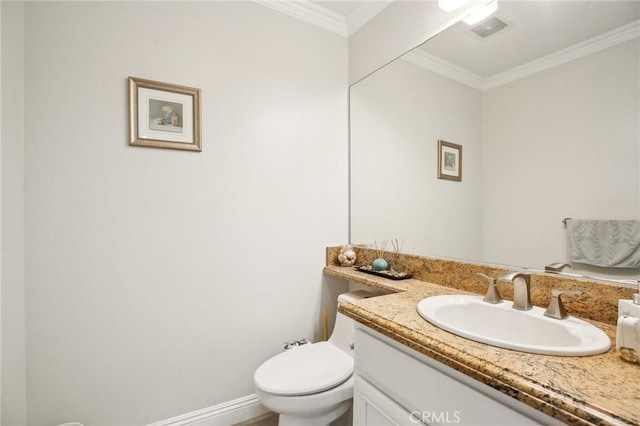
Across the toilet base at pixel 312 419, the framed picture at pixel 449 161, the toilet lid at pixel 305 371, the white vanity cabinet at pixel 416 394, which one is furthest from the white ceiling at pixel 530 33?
the toilet base at pixel 312 419

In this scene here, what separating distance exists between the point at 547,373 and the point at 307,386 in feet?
2.91

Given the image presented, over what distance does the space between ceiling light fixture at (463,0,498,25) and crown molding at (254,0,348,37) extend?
2.97 feet

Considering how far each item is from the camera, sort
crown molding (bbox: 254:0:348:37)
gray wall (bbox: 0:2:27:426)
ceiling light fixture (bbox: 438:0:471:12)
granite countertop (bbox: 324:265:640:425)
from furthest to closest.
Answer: crown molding (bbox: 254:0:348:37), ceiling light fixture (bbox: 438:0:471:12), gray wall (bbox: 0:2:27:426), granite countertop (bbox: 324:265:640:425)

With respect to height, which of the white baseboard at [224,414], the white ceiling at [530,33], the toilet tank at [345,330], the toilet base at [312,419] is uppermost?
the white ceiling at [530,33]

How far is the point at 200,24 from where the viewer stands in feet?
4.94

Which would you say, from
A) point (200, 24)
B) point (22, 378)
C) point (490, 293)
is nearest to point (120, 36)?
point (200, 24)

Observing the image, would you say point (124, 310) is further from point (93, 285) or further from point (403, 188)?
point (403, 188)

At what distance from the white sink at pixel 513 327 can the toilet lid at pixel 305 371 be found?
1.86ft

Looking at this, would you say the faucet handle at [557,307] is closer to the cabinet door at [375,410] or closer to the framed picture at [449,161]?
the cabinet door at [375,410]

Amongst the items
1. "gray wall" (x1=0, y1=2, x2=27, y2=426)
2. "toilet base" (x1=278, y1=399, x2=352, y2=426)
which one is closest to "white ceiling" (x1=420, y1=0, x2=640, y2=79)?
"toilet base" (x1=278, y1=399, x2=352, y2=426)

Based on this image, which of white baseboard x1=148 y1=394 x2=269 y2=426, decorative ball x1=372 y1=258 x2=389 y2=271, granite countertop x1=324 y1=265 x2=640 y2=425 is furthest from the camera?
decorative ball x1=372 y1=258 x2=389 y2=271

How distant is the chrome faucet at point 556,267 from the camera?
0.96 m

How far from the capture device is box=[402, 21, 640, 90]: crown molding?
2.85 ft

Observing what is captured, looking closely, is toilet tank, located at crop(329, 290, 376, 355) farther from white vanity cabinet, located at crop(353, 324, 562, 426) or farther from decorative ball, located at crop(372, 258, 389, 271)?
white vanity cabinet, located at crop(353, 324, 562, 426)
